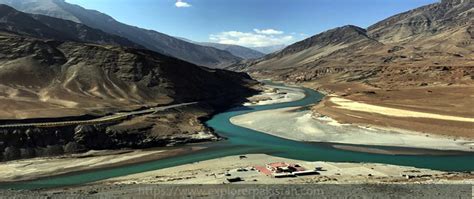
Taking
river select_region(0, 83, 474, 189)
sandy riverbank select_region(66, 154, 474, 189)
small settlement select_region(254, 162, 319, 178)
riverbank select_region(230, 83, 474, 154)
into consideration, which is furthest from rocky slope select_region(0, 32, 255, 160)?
small settlement select_region(254, 162, 319, 178)

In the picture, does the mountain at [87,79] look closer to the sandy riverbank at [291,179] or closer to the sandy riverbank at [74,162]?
the sandy riverbank at [74,162]

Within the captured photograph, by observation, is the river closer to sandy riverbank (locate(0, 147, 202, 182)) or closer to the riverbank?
sandy riverbank (locate(0, 147, 202, 182))

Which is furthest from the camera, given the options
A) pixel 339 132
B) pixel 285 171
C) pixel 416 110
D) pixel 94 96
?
pixel 94 96

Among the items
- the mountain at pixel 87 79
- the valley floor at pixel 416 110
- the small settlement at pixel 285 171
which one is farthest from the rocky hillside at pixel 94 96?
the valley floor at pixel 416 110

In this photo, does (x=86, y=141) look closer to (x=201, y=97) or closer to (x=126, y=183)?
(x=126, y=183)

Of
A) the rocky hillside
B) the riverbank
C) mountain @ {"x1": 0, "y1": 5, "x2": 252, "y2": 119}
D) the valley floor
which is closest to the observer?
the riverbank

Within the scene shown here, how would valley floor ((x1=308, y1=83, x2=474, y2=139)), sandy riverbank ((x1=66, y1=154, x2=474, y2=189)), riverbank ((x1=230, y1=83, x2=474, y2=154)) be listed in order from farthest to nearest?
valley floor ((x1=308, y1=83, x2=474, y2=139)) < riverbank ((x1=230, y1=83, x2=474, y2=154)) < sandy riverbank ((x1=66, y1=154, x2=474, y2=189))

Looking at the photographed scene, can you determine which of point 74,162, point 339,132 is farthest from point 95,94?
point 339,132

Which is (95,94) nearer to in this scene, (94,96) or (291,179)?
(94,96)

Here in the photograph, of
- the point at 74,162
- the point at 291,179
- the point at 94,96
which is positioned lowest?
the point at 74,162

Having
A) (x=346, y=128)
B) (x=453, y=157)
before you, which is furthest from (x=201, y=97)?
(x=453, y=157)
